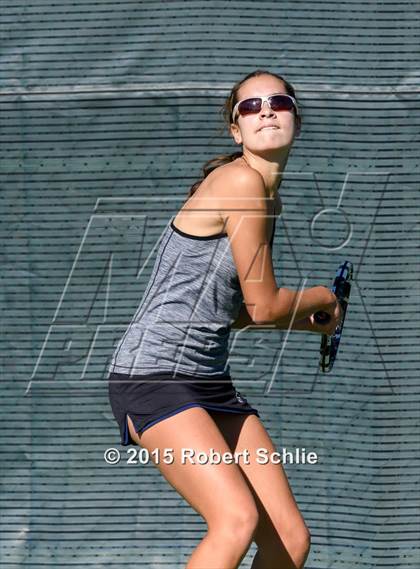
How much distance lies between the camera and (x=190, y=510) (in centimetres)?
380

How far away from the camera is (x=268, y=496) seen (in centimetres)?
257

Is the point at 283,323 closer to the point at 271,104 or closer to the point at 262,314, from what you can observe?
the point at 262,314

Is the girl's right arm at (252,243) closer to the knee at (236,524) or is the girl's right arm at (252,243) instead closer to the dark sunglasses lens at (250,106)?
the dark sunglasses lens at (250,106)

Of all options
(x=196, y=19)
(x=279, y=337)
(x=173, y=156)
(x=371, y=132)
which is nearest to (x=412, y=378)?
(x=279, y=337)

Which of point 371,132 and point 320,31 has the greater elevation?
point 320,31

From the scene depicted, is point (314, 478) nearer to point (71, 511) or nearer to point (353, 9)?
point (71, 511)

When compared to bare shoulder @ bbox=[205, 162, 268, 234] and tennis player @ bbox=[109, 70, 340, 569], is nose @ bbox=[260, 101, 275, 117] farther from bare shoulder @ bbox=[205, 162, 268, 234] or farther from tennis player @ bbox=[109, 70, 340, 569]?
bare shoulder @ bbox=[205, 162, 268, 234]

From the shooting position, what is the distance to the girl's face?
104 inches

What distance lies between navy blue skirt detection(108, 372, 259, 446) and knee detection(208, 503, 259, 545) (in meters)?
0.27

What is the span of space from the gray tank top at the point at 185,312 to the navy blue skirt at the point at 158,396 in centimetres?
2

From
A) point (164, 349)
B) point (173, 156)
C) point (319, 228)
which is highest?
point (173, 156)

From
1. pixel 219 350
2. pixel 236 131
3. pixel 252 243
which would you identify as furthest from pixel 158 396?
pixel 236 131

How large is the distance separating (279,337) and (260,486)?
1.24m

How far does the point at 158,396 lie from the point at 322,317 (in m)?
0.46
